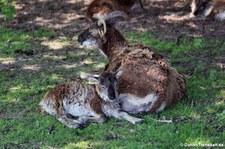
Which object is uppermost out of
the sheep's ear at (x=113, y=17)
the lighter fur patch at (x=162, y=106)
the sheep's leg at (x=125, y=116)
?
the sheep's ear at (x=113, y=17)

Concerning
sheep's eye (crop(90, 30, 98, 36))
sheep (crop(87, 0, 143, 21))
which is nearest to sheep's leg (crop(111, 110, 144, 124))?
sheep's eye (crop(90, 30, 98, 36))

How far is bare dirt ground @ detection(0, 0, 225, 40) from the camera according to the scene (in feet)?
37.9

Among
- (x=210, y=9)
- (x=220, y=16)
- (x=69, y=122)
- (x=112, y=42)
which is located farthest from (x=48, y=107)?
(x=210, y=9)

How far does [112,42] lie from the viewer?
8727mm

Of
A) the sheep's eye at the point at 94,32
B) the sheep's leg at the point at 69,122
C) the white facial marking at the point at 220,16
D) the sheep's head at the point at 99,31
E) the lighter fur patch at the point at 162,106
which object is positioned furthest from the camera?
the white facial marking at the point at 220,16

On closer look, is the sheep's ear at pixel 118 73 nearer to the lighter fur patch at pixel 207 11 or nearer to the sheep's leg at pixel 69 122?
the sheep's leg at pixel 69 122

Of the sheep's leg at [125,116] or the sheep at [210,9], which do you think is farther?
the sheep at [210,9]

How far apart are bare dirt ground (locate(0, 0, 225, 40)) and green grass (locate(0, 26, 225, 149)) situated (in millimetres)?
475

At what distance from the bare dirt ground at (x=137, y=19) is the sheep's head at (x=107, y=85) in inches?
170

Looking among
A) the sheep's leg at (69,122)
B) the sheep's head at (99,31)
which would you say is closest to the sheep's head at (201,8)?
the sheep's head at (99,31)

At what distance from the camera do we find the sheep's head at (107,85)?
274 inches

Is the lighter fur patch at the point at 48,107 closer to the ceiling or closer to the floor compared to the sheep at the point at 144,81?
closer to the floor

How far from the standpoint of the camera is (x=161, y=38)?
11.1 m

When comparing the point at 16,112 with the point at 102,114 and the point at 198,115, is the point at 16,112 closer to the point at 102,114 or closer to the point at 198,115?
the point at 102,114
